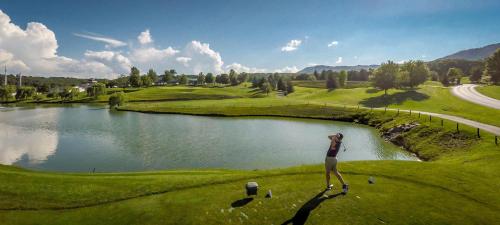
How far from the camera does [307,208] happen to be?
61.9 feet

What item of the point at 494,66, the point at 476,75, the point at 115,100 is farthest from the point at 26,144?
the point at 476,75

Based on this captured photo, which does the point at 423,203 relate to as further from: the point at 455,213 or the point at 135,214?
the point at 135,214

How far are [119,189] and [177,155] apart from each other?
1055 inches

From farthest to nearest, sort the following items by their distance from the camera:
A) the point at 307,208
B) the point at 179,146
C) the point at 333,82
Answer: the point at 333,82, the point at 179,146, the point at 307,208

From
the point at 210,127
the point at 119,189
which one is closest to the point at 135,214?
the point at 119,189

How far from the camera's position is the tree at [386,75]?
12639 centimetres

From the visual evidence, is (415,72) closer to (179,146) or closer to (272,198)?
(179,146)

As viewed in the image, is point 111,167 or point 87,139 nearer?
point 111,167

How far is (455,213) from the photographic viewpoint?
18781 millimetres

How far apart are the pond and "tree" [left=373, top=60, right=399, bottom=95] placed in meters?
51.6

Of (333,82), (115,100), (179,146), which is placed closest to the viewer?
(179,146)

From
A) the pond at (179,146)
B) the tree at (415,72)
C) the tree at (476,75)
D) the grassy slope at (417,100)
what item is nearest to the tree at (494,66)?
the grassy slope at (417,100)

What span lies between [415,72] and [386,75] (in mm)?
14437

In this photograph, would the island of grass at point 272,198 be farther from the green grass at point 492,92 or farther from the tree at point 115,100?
the tree at point 115,100
